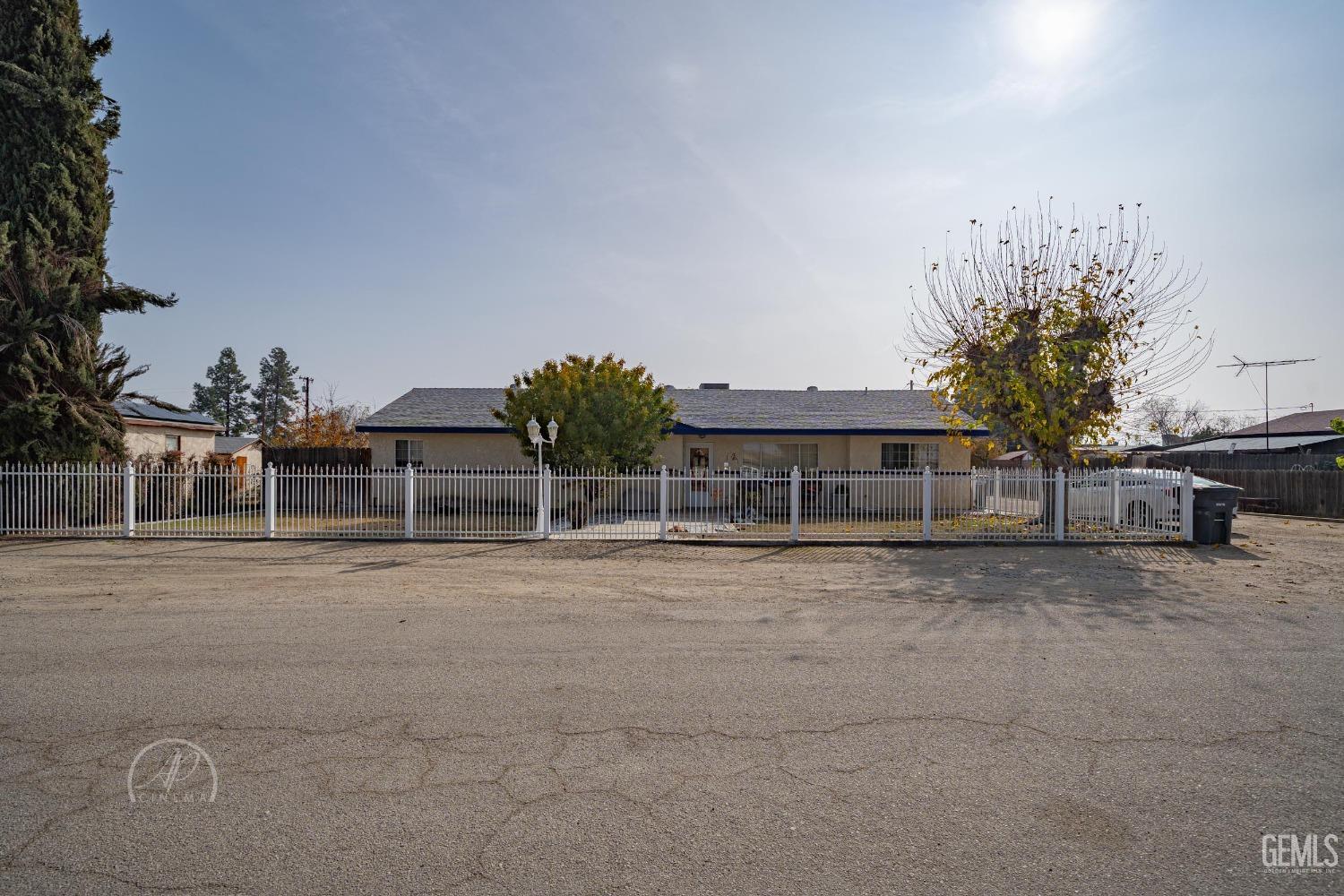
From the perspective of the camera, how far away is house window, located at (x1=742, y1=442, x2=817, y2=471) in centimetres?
2319

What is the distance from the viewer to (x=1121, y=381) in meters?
16.3

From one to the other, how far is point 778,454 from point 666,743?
19266 mm

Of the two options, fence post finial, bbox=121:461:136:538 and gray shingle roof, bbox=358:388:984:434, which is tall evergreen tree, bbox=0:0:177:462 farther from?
gray shingle roof, bbox=358:388:984:434

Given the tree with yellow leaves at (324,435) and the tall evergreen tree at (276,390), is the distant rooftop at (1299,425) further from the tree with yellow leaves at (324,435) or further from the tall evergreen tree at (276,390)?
the tall evergreen tree at (276,390)

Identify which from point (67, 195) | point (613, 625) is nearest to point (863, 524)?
point (613, 625)

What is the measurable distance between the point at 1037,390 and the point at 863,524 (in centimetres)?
494

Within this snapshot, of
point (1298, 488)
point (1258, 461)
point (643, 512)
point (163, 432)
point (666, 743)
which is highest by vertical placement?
point (163, 432)

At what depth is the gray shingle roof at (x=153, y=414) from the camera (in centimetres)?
2369

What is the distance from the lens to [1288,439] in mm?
36438

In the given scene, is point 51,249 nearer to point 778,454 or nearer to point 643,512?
point 643,512

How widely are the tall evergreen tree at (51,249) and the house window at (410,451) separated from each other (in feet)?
24.7

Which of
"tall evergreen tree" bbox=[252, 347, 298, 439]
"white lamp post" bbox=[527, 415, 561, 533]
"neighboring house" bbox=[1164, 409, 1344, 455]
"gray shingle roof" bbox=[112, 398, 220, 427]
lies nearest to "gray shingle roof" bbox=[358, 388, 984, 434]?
"white lamp post" bbox=[527, 415, 561, 533]

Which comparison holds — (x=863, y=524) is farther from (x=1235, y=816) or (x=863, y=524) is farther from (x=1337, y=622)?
(x=1235, y=816)

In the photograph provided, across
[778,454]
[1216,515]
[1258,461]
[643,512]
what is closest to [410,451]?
[643,512]
